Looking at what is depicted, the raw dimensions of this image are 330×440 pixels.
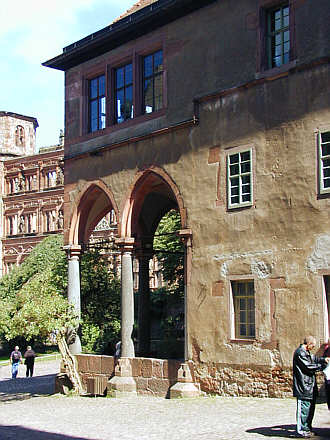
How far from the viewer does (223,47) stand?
695 inches

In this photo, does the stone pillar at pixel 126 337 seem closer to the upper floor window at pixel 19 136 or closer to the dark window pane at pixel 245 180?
the dark window pane at pixel 245 180

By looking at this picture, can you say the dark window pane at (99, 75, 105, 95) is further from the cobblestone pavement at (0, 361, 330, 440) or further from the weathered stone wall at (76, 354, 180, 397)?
the cobblestone pavement at (0, 361, 330, 440)

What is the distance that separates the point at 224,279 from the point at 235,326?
1068 mm

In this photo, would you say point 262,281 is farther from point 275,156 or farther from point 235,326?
point 275,156

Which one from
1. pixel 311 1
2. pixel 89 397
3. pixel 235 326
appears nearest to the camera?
pixel 311 1

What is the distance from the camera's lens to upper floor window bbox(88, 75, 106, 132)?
2186cm

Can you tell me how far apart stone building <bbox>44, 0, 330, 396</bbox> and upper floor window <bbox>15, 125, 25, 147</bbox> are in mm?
47739

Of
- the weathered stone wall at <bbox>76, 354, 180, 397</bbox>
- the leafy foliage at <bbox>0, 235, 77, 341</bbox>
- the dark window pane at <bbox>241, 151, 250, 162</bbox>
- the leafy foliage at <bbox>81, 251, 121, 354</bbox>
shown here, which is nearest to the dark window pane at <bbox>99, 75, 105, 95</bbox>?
the leafy foliage at <bbox>81, 251, 121, 354</bbox>

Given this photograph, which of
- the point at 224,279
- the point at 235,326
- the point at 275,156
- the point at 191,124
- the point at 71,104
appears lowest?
the point at 235,326

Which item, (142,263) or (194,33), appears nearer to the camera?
(194,33)

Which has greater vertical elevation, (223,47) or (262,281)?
(223,47)

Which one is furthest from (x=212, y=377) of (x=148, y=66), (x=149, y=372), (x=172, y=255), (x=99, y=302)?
(x=172, y=255)

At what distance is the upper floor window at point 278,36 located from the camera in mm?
16375

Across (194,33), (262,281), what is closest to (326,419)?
(262,281)
